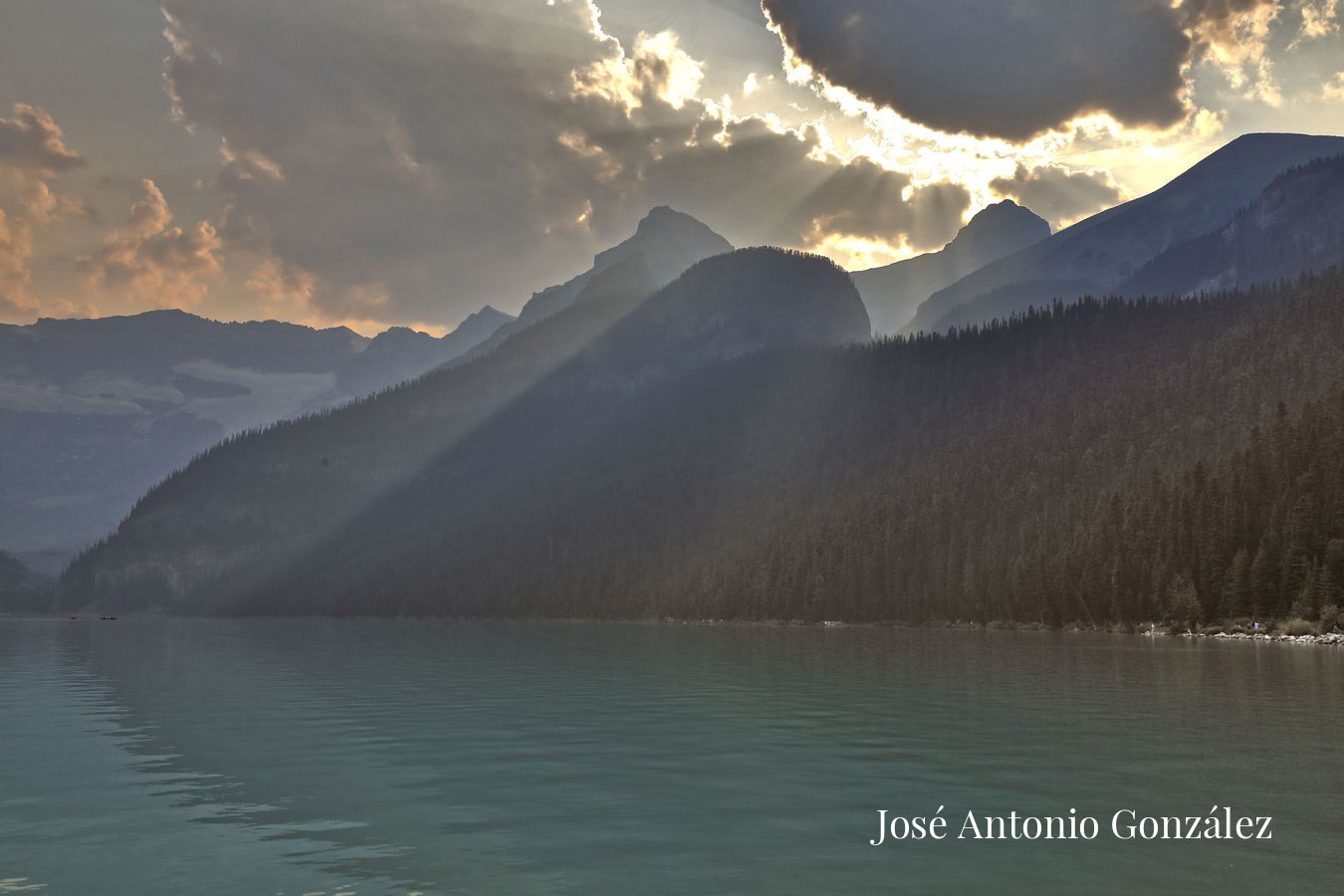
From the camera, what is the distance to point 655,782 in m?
33.9

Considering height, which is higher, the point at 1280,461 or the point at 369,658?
the point at 1280,461

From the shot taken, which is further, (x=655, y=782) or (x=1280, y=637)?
(x=1280, y=637)

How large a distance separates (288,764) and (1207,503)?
159 metres

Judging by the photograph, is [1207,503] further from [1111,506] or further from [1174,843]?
[1174,843]

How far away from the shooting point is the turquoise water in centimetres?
2289

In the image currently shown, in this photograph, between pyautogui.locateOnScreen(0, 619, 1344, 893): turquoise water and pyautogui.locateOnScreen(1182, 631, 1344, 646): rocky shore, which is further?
pyautogui.locateOnScreen(1182, 631, 1344, 646): rocky shore

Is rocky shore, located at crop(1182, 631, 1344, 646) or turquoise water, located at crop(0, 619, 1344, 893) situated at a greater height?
turquoise water, located at crop(0, 619, 1344, 893)

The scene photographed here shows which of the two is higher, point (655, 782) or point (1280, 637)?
point (655, 782)

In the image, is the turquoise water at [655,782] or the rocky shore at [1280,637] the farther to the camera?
the rocky shore at [1280,637]

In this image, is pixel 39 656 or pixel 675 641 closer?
pixel 39 656

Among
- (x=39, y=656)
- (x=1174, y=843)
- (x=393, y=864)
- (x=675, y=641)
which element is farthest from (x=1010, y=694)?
(x=39, y=656)

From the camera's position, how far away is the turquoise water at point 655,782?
22891mm

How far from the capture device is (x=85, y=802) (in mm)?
31859

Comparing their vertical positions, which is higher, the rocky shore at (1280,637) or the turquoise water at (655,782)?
the turquoise water at (655,782)
